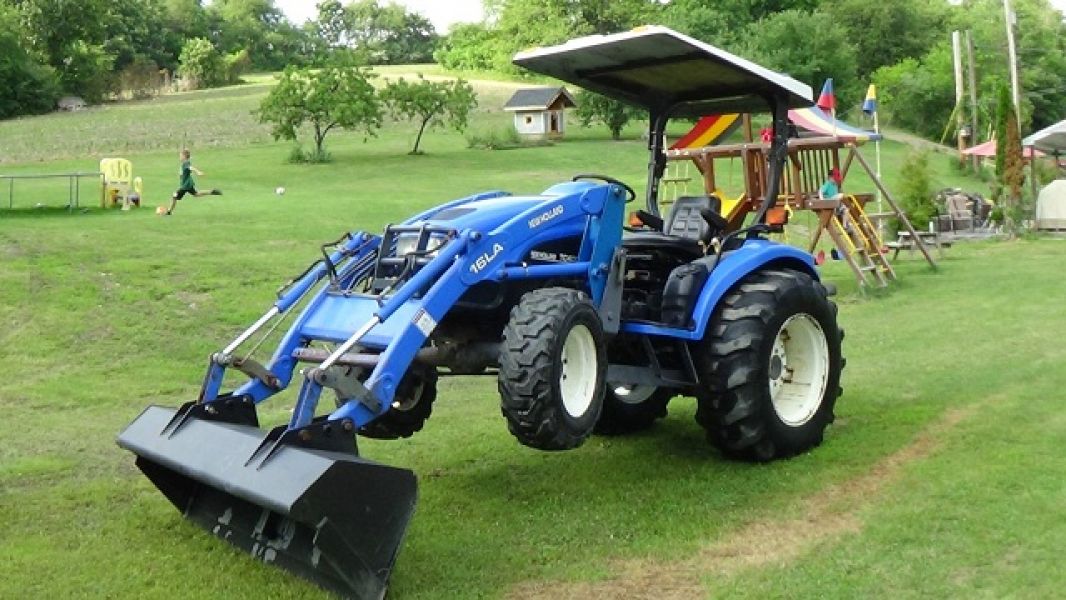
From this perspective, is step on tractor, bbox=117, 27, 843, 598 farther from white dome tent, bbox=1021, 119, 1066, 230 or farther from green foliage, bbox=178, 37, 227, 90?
green foliage, bbox=178, 37, 227, 90

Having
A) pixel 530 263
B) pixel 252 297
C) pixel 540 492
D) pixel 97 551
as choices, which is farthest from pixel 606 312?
pixel 252 297

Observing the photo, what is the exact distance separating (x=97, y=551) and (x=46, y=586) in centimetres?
47

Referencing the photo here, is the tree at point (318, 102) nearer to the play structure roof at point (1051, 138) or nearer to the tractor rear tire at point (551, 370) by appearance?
the play structure roof at point (1051, 138)

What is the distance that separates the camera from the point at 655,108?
A: 27.6 feet

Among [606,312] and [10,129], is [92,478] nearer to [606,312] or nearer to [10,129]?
[606,312]

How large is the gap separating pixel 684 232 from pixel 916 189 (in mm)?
20021

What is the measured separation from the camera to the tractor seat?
737cm

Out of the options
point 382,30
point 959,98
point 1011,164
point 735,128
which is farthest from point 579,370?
point 382,30

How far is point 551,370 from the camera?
18.2ft

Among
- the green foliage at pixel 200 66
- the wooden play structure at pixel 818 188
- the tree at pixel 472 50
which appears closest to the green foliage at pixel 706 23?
the tree at pixel 472 50

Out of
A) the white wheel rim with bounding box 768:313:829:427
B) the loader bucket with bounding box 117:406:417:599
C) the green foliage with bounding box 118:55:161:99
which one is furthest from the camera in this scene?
the green foliage with bounding box 118:55:161:99

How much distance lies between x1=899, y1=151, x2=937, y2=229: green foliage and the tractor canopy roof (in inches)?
737

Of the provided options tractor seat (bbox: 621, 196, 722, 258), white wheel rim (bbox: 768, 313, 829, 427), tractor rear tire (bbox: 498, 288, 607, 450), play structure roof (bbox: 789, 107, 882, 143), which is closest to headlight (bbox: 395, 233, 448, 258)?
tractor rear tire (bbox: 498, 288, 607, 450)

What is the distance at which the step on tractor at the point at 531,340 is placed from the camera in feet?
16.7
